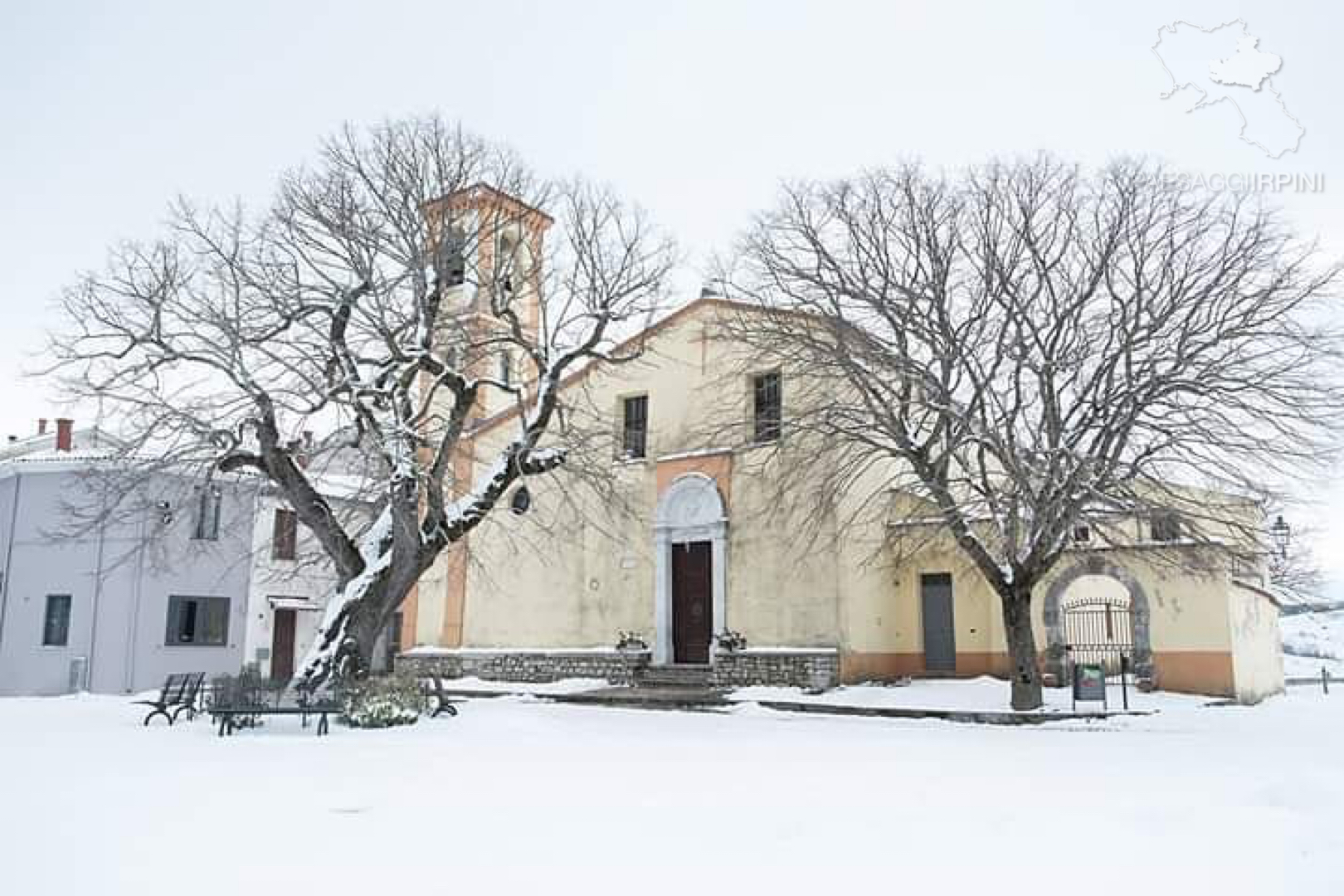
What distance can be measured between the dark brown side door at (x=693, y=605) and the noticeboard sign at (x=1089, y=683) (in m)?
8.82

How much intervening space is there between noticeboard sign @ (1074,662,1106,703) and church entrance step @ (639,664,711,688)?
7.93 meters

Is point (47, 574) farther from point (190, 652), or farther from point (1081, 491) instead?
point (1081, 491)

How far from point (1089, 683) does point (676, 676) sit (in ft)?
29.3

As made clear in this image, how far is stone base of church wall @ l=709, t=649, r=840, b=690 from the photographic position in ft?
70.2

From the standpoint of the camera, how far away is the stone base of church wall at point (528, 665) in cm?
2384

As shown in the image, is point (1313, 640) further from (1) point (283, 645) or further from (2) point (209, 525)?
(2) point (209, 525)

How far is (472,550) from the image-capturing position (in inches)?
1071

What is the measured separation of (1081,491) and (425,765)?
10.9m

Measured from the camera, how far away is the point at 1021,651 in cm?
1780

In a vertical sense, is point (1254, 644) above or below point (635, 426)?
below

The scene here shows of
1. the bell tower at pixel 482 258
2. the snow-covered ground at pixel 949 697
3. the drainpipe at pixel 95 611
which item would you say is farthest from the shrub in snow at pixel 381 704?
the drainpipe at pixel 95 611

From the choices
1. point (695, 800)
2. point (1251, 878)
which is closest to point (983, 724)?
point (695, 800)

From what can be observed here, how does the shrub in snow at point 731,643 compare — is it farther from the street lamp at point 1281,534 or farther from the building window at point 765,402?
the street lamp at point 1281,534

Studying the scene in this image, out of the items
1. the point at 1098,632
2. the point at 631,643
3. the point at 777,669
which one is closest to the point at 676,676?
the point at 631,643
